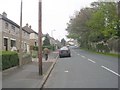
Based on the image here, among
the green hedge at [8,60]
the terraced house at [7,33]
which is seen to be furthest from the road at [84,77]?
the terraced house at [7,33]

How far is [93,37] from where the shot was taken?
80250 mm

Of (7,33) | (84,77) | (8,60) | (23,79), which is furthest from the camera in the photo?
(7,33)

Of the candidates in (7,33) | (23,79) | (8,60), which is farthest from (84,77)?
(7,33)

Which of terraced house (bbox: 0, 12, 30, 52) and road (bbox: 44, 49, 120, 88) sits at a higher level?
terraced house (bbox: 0, 12, 30, 52)

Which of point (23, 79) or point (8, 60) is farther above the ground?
point (8, 60)

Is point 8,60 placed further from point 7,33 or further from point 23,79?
point 7,33

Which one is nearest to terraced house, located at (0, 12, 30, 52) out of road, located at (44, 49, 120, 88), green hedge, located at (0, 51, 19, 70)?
green hedge, located at (0, 51, 19, 70)

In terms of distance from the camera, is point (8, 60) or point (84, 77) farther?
point (8, 60)

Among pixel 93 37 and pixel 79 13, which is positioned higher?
pixel 79 13

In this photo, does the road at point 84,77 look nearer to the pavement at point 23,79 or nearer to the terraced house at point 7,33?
the pavement at point 23,79

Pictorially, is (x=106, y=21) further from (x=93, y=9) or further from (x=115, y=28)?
(x=93, y=9)

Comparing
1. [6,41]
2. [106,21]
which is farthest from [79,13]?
[6,41]

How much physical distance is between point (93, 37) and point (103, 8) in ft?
62.7

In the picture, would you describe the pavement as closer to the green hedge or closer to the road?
the road
